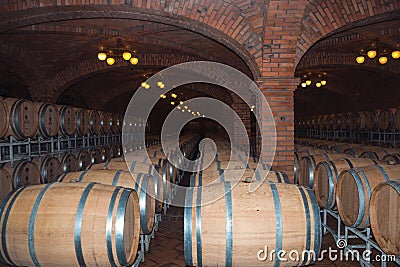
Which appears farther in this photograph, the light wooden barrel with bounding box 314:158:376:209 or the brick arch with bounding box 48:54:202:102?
the brick arch with bounding box 48:54:202:102

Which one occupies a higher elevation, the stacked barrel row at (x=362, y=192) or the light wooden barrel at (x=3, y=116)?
the light wooden barrel at (x=3, y=116)

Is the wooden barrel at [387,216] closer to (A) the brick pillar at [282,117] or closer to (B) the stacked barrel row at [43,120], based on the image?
(A) the brick pillar at [282,117]

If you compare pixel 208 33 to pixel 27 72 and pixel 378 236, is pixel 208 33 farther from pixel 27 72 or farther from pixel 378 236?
pixel 27 72

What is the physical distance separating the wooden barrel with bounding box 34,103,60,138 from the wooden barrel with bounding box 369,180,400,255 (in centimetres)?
646

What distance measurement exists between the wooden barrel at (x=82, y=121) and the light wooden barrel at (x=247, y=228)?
21.7ft

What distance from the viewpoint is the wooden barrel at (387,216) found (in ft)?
9.37

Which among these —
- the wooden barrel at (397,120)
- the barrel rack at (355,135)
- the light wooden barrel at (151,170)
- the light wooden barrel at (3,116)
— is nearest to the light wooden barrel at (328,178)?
the light wooden barrel at (151,170)

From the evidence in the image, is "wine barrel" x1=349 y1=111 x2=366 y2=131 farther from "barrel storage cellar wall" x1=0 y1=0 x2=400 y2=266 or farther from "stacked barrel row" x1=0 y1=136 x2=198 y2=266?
"stacked barrel row" x1=0 y1=136 x2=198 y2=266

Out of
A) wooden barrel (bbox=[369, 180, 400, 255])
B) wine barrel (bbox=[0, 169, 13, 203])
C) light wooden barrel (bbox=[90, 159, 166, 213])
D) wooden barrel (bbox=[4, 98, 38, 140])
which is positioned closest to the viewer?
wooden barrel (bbox=[369, 180, 400, 255])

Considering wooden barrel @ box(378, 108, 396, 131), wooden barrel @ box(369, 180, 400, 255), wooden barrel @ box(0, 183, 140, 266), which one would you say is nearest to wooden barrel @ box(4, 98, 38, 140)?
wooden barrel @ box(0, 183, 140, 266)

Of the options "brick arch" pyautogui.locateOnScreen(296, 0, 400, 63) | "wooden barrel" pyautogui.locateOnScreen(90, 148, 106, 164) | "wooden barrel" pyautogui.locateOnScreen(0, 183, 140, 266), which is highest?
"brick arch" pyautogui.locateOnScreen(296, 0, 400, 63)

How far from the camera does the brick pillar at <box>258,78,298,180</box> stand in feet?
18.9

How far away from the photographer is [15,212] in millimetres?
2934

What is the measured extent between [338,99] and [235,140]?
12402 millimetres
